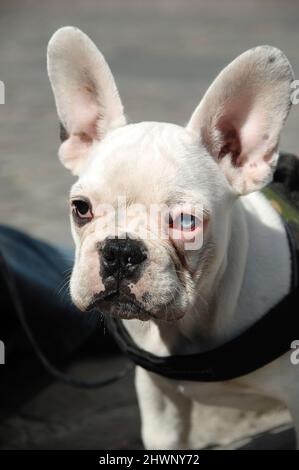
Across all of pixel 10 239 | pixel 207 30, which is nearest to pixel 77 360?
pixel 10 239

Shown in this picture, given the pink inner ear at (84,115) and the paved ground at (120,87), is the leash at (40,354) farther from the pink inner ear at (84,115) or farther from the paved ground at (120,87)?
the pink inner ear at (84,115)

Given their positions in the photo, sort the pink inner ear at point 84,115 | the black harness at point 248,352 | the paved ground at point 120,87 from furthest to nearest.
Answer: the paved ground at point 120,87, the pink inner ear at point 84,115, the black harness at point 248,352

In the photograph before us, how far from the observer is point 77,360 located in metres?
3.72

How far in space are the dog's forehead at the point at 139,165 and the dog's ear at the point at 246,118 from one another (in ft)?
0.34

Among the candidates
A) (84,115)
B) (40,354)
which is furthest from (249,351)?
(40,354)

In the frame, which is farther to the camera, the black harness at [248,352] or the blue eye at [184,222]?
the black harness at [248,352]

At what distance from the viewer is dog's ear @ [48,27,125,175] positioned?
2.43 m

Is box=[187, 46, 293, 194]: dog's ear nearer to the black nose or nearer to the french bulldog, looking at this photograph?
the french bulldog

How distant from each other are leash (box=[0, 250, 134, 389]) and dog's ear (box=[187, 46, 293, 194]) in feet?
3.50

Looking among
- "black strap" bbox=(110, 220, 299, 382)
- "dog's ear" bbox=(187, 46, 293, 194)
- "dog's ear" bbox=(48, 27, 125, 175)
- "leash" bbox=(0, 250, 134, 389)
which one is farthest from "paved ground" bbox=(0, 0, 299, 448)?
"dog's ear" bbox=(48, 27, 125, 175)

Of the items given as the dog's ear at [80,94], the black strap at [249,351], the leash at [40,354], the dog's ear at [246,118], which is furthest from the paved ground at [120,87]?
the dog's ear at [80,94]

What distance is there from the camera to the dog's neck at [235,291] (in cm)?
242
